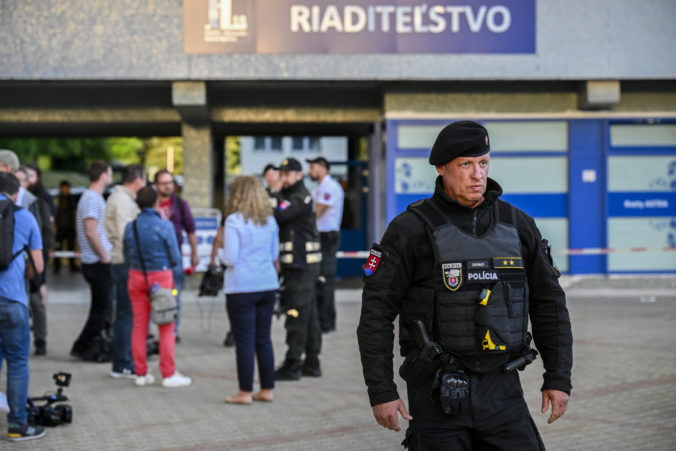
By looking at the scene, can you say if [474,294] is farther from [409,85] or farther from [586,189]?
[586,189]

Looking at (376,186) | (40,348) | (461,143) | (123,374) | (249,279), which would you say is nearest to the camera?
(461,143)

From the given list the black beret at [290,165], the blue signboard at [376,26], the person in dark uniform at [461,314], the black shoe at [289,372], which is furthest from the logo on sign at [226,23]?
the person in dark uniform at [461,314]

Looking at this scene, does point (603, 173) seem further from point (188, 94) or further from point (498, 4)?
point (188, 94)

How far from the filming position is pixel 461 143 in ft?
11.7

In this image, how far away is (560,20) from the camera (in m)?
15.7

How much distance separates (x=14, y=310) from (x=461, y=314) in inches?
147

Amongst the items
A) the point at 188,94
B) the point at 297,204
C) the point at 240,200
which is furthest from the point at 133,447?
the point at 188,94

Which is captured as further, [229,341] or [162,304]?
[229,341]

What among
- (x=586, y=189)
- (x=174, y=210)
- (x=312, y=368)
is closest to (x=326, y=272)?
(x=174, y=210)

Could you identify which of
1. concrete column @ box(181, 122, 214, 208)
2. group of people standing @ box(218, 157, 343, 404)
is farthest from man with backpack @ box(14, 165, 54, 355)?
concrete column @ box(181, 122, 214, 208)

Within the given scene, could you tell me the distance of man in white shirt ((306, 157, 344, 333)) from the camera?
1071 centimetres

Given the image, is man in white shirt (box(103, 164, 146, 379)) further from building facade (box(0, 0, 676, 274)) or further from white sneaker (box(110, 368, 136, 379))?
building facade (box(0, 0, 676, 274))

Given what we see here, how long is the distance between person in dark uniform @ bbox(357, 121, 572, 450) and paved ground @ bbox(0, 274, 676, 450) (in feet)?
8.74

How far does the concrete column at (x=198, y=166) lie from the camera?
1709 cm
